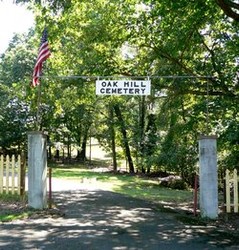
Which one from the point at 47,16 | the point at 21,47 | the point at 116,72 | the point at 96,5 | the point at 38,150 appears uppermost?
the point at 21,47

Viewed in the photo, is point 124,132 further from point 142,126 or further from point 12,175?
point 12,175

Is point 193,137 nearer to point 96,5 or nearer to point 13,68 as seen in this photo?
point 96,5

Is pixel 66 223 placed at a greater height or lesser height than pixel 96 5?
lesser

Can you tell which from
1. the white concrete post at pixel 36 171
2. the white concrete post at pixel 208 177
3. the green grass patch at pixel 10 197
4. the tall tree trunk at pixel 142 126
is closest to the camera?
the white concrete post at pixel 208 177

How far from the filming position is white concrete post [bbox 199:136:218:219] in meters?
11.3

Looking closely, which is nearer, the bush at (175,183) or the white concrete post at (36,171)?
the white concrete post at (36,171)

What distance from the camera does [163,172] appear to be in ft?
107

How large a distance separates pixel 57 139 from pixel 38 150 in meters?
29.7

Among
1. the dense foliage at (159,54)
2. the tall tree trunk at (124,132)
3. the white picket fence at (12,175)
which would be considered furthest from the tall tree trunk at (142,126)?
the white picket fence at (12,175)

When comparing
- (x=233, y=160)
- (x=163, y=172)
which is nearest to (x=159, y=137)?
(x=163, y=172)

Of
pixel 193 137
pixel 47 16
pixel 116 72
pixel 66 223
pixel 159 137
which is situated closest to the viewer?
pixel 66 223

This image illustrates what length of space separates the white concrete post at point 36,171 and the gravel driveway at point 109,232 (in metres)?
0.83

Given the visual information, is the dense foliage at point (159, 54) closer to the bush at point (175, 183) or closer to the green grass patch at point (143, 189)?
the green grass patch at point (143, 189)

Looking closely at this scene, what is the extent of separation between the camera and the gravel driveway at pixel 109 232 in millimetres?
7969
